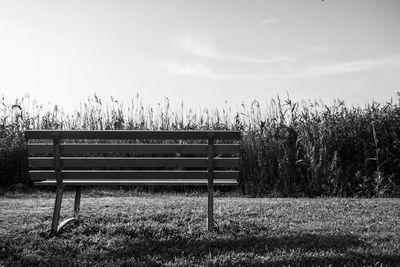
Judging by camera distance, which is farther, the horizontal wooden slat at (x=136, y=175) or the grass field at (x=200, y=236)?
the horizontal wooden slat at (x=136, y=175)

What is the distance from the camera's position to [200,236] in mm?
4555

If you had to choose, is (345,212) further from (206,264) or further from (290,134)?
(290,134)

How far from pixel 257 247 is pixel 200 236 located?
0.59 metres

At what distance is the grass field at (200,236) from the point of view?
A: 155 inches

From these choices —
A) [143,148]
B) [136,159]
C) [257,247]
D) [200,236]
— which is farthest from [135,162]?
[257,247]

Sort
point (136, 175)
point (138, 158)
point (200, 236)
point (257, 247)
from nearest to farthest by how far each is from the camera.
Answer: point (257, 247) < point (200, 236) < point (138, 158) < point (136, 175)

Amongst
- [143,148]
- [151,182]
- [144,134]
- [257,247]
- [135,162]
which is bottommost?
[257,247]

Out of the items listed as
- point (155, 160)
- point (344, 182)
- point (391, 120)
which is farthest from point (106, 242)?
point (391, 120)

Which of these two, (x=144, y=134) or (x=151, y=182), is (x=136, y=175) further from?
(x=144, y=134)

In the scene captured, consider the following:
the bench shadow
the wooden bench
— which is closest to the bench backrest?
the wooden bench

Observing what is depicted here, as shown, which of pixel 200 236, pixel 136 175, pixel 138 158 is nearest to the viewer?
pixel 200 236

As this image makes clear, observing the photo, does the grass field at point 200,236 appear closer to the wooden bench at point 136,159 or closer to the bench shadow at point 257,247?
the bench shadow at point 257,247

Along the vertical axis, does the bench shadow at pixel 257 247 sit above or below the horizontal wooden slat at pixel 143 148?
below

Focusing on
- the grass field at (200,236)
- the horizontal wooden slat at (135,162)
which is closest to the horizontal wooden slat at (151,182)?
the horizontal wooden slat at (135,162)
